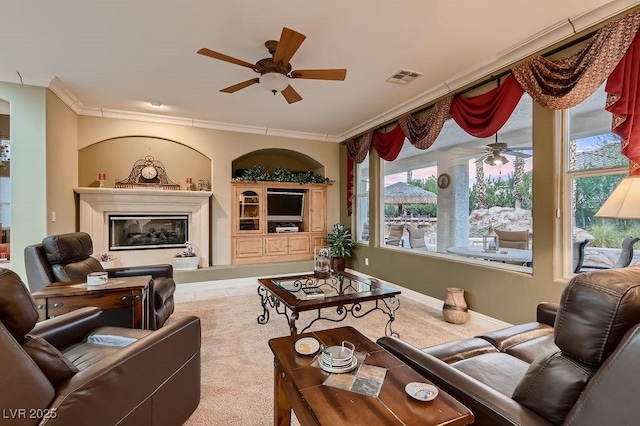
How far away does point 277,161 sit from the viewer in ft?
21.1

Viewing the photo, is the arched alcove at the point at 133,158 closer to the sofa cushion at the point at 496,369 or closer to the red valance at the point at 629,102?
the sofa cushion at the point at 496,369

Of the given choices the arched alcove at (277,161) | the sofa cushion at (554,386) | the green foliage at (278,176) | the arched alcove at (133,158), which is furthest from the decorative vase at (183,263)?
the sofa cushion at (554,386)

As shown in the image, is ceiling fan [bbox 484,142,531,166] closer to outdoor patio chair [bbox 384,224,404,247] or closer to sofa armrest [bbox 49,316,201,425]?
outdoor patio chair [bbox 384,224,404,247]

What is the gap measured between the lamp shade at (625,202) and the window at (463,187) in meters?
1.20

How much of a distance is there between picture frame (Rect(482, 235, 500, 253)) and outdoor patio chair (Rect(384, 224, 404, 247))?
4.73 ft

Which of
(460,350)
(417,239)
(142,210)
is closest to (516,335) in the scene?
(460,350)

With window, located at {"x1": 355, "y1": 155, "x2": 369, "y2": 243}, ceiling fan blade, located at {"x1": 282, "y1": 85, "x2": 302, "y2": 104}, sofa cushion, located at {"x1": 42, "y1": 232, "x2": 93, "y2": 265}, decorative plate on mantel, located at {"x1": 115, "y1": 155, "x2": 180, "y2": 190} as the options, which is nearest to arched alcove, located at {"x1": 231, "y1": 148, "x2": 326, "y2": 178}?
window, located at {"x1": 355, "y1": 155, "x2": 369, "y2": 243}

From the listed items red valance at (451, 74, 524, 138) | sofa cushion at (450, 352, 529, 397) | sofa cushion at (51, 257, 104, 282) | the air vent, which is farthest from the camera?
the air vent

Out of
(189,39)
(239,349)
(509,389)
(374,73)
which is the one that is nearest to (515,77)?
(374,73)

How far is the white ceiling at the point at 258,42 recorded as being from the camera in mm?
2387

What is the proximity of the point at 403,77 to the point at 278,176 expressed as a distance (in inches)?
117

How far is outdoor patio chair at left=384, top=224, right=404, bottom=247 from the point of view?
16.4 feet

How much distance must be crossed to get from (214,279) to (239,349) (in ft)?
8.37

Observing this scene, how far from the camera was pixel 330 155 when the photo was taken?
20.9 feet
